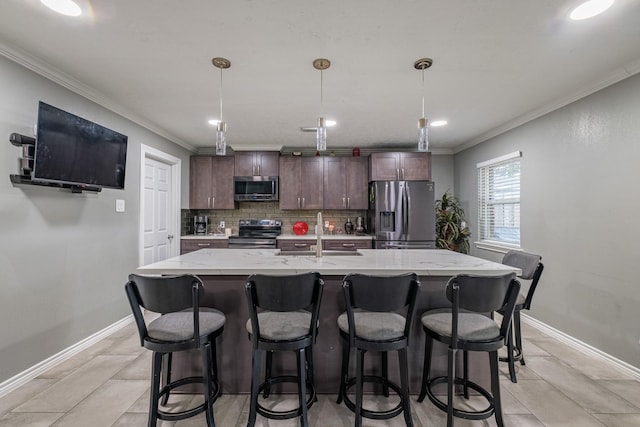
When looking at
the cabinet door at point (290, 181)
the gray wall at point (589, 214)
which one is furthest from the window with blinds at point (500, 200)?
the cabinet door at point (290, 181)

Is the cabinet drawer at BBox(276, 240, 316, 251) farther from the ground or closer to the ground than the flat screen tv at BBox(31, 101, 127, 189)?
closer to the ground

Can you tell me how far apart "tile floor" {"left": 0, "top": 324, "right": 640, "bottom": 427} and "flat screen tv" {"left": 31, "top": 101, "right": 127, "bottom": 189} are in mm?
1507

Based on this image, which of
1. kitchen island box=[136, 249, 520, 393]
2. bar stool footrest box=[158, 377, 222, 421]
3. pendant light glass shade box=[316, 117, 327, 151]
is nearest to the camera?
bar stool footrest box=[158, 377, 222, 421]

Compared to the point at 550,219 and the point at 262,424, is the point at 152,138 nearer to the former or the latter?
the point at 262,424

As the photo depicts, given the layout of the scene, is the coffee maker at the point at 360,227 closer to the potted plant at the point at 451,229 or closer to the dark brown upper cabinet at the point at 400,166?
the dark brown upper cabinet at the point at 400,166

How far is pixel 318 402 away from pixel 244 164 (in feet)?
12.7

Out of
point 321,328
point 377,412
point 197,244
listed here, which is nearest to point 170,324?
point 321,328

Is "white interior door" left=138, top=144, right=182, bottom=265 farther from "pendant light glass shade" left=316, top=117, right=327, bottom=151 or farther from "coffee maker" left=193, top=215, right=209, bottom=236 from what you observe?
"pendant light glass shade" left=316, top=117, right=327, bottom=151

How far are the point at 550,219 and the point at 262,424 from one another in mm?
3337

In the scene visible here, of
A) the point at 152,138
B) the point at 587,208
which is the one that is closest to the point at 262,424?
the point at 587,208

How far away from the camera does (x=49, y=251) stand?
2.38 m

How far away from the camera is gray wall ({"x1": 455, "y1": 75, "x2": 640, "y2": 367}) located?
235cm

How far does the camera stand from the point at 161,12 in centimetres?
172

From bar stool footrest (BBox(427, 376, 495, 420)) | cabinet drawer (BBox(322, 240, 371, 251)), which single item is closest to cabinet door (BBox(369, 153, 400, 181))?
cabinet drawer (BBox(322, 240, 371, 251))
